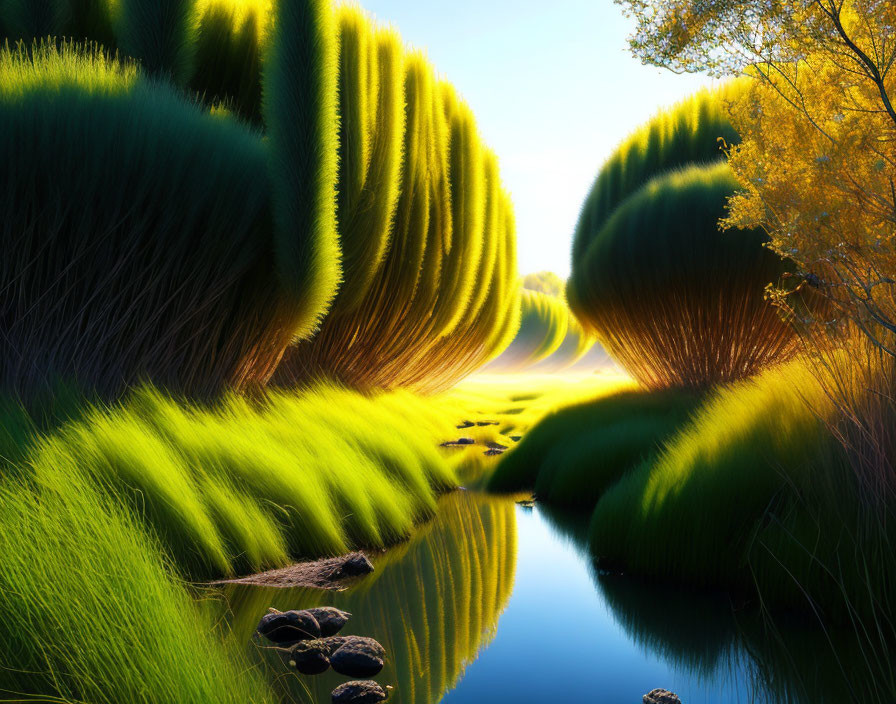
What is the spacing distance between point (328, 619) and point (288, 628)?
19 centimetres

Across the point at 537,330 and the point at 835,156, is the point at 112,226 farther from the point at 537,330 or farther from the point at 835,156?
the point at 537,330

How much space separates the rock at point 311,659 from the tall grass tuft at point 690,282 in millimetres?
5443

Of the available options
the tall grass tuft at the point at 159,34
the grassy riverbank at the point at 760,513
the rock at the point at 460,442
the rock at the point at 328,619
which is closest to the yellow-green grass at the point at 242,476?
the rock at the point at 328,619

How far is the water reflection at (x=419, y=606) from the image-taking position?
2.41 metres

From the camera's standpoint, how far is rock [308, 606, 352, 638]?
9.17 feet

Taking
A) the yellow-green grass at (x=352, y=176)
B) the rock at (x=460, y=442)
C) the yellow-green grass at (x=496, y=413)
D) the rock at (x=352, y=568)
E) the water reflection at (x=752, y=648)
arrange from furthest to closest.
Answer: the rock at (x=460, y=442), the yellow-green grass at (x=496, y=413), the yellow-green grass at (x=352, y=176), the rock at (x=352, y=568), the water reflection at (x=752, y=648)

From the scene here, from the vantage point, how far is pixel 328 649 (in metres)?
2.52

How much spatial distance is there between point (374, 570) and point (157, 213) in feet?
9.25

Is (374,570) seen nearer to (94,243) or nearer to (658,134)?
(94,243)

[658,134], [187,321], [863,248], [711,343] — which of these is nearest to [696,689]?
[863,248]

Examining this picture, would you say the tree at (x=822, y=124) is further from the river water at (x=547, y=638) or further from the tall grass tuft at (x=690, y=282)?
the tall grass tuft at (x=690, y=282)

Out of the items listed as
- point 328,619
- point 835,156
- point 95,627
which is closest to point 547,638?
point 328,619

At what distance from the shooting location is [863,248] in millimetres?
3193

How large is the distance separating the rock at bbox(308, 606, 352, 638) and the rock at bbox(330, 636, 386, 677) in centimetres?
33
